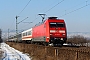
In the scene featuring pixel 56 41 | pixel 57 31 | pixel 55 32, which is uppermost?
pixel 57 31

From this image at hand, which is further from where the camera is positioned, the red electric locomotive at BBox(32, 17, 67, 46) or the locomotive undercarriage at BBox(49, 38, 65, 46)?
the red electric locomotive at BBox(32, 17, 67, 46)

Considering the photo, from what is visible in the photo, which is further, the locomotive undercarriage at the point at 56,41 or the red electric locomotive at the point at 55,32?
the red electric locomotive at the point at 55,32

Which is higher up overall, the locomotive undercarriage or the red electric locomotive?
the red electric locomotive

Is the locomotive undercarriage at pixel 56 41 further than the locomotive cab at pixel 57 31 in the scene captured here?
No

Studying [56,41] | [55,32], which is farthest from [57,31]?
[56,41]

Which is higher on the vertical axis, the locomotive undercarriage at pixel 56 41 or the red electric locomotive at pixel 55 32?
the red electric locomotive at pixel 55 32

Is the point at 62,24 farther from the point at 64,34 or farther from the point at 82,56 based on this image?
the point at 82,56

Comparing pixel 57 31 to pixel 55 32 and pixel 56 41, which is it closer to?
pixel 55 32

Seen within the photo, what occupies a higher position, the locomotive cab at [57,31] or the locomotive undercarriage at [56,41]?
the locomotive cab at [57,31]

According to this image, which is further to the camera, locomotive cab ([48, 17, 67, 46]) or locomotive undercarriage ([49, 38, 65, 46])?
locomotive cab ([48, 17, 67, 46])

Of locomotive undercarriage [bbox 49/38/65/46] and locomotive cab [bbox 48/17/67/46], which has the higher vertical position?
locomotive cab [bbox 48/17/67/46]

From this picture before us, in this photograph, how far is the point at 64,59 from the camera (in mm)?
15180

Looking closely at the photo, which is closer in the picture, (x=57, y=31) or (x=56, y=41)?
(x=56, y=41)

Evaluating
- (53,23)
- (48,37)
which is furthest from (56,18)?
(48,37)
